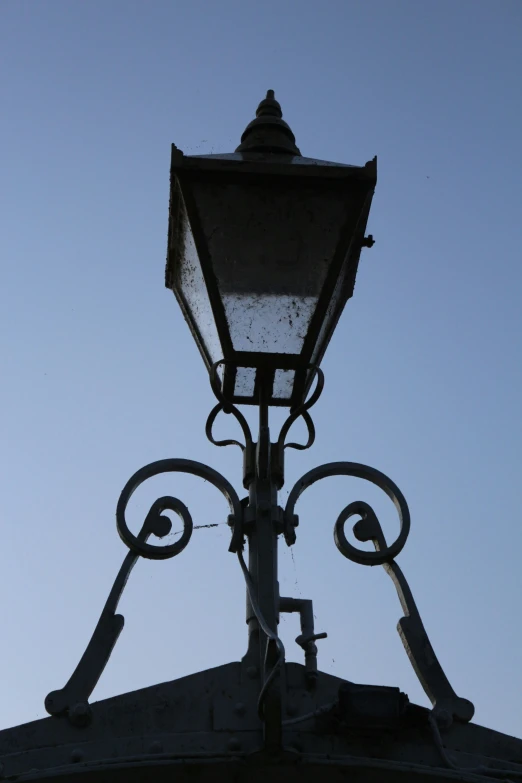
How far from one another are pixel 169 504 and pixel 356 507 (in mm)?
→ 474

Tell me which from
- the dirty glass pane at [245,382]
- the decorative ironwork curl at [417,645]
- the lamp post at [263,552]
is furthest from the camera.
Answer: the dirty glass pane at [245,382]

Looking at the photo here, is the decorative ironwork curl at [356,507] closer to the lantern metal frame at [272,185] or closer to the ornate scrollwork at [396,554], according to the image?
the ornate scrollwork at [396,554]

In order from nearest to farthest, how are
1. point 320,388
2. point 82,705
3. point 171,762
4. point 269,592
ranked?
point 171,762, point 82,705, point 269,592, point 320,388

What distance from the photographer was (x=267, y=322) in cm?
312

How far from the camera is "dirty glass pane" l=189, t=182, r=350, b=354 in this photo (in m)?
3.08

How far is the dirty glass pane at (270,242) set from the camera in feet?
10.1

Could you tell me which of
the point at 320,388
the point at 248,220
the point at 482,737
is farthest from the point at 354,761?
the point at 248,220

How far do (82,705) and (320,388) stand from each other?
110 cm

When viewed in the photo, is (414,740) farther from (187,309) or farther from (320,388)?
(187,309)

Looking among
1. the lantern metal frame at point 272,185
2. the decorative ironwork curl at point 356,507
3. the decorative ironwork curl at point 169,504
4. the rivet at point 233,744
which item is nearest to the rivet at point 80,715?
the rivet at point 233,744

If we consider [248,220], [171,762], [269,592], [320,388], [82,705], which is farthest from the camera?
[320,388]

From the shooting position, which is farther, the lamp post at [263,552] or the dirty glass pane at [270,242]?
the dirty glass pane at [270,242]

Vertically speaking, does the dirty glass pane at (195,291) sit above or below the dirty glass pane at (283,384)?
above

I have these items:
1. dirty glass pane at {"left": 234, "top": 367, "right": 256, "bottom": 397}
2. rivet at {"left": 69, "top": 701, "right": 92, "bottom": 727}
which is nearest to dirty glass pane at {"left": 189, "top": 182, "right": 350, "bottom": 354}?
dirty glass pane at {"left": 234, "top": 367, "right": 256, "bottom": 397}
